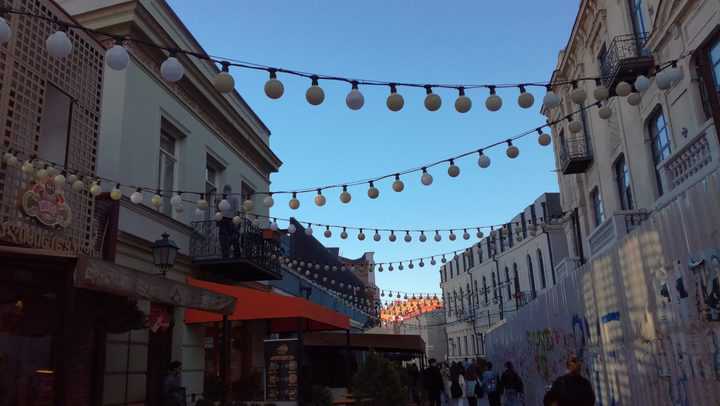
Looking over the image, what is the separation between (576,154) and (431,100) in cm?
1533

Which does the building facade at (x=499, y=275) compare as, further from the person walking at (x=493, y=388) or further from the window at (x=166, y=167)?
the window at (x=166, y=167)

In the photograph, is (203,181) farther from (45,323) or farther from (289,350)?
(45,323)

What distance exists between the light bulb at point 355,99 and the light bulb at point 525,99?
199 centimetres

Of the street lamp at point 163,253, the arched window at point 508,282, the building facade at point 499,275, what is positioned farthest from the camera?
the arched window at point 508,282

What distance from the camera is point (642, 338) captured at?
24.2ft

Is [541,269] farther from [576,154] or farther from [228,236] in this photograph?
[228,236]

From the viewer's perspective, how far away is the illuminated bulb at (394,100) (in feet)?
21.5

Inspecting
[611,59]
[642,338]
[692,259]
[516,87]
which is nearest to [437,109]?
[516,87]

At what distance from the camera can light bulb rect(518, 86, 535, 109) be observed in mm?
6930

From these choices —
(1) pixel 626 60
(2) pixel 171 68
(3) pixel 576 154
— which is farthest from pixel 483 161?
(3) pixel 576 154

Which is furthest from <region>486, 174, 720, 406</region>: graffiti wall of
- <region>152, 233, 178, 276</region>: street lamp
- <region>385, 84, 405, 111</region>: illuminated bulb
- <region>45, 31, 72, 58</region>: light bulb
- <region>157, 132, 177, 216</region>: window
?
<region>157, 132, 177, 216</region>: window

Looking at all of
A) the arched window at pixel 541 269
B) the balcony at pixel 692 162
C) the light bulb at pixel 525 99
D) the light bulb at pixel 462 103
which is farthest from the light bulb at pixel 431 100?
the arched window at pixel 541 269

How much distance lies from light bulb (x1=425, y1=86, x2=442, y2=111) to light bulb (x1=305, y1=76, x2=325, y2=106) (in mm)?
1285

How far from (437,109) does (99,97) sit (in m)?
7.22
